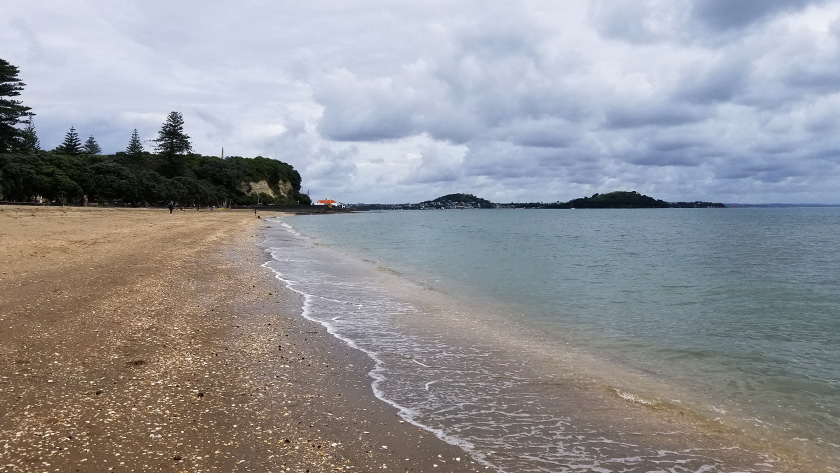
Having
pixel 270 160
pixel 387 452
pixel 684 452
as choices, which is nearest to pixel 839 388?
pixel 684 452

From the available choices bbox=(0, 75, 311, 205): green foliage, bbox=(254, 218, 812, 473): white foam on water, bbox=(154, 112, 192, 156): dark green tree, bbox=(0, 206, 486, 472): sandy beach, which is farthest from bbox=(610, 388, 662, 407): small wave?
bbox=(154, 112, 192, 156): dark green tree

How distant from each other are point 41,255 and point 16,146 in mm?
77961

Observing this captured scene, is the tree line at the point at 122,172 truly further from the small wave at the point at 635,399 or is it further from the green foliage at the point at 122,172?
the small wave at the point at 635,399

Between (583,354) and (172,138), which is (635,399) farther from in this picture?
(172,138)

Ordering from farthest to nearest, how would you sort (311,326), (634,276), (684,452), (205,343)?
→ 1. (634,276)
2. (311,326)
3. (205,343)
4. (684,452)

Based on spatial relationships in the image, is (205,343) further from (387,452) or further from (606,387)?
(606,387)

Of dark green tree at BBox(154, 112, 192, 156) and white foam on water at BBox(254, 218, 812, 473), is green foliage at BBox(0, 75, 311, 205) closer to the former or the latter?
dark green tree at BBox(154, 112, 192, 156)

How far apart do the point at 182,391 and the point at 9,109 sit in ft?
297

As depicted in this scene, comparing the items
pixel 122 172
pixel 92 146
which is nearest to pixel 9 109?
pixel 122 172

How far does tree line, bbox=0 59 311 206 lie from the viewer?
233 feet

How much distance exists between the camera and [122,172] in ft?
282

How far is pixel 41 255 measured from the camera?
18.3 metres

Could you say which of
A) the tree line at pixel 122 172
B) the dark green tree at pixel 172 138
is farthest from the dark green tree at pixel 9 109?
the dark green tree at pixel 172 138

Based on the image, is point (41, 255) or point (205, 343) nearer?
point (205, 343)
